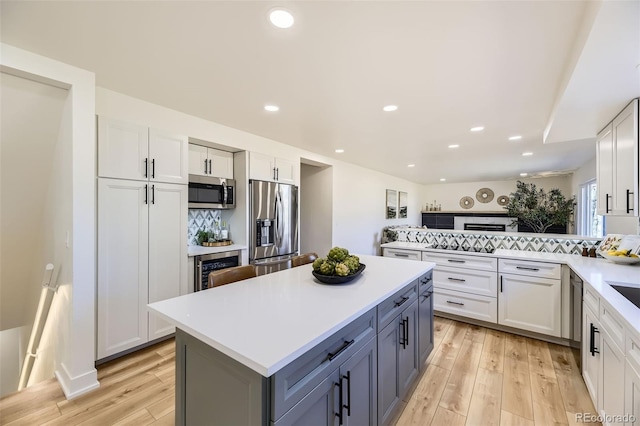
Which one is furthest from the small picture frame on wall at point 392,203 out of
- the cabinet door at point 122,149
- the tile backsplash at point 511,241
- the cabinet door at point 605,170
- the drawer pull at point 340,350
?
the drawer pull at point 340,350

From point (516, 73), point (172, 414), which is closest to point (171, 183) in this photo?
point (172, 414)

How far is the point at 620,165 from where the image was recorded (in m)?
2.11

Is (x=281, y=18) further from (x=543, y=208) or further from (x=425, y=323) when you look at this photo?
(x=543, y=208)

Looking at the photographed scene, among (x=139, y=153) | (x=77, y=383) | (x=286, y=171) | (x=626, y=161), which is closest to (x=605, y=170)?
(x=626, y=161)

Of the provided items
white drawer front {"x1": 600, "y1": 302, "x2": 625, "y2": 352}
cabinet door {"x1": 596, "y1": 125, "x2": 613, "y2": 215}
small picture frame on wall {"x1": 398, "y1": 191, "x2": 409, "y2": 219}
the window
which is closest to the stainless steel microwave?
white drawer front {"x1": 600, "y1": 302, "x2": 625, "y2": 352}

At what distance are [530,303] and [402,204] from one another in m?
5.03

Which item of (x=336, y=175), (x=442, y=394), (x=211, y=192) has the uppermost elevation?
(x=336, y=175)

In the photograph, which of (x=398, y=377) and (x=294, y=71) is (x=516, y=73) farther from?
(x=398, y=377)

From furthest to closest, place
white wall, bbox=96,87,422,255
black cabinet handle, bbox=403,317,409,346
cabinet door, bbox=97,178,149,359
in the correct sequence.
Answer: white wall, bbox=96,87,422,255 < cabinet door, bbox=97,178,149,359 < black cabinet handle, bbox=403,317,409,346

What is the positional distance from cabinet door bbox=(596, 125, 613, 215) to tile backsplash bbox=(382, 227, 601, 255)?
642 millimetres

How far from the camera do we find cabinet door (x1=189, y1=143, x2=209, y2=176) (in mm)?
3125

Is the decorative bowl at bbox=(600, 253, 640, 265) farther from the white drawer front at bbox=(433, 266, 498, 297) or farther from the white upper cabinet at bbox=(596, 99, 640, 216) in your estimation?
the white drawer front at bbox=(433, 266, 498, 297)

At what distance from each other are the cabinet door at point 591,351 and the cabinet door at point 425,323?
1043 mm

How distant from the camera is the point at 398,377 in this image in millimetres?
1735
